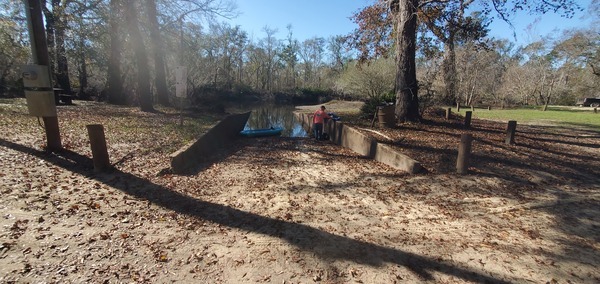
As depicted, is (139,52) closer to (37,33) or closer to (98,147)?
(37,33)

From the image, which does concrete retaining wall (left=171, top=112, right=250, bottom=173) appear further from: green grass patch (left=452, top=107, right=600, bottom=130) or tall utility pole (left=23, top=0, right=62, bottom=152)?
green grass patch (left=452, top=107, right=600, bottom=130)

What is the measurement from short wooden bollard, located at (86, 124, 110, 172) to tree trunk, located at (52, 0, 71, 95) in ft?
41.3

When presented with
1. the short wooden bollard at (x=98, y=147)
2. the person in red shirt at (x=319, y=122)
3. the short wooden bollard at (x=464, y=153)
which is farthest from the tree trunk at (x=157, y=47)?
the short wooden bollard at (x=464, y=153)

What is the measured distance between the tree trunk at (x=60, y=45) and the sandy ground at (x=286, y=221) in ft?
34.4

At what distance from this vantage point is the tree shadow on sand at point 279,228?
3859 mm

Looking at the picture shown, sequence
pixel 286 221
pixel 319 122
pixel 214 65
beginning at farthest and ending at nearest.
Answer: pixel 214 65
pixel 319 122
pixel 286 221

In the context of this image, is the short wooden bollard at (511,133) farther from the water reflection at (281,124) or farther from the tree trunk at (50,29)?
the tree trunk at (50,29)

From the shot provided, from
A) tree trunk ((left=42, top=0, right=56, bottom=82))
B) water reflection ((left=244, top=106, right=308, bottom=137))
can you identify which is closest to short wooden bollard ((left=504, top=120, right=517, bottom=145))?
water reflection ((left=244, top=106, right=308, bottom=137))

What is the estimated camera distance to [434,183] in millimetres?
7109

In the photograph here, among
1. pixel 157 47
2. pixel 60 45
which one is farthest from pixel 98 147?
pixel 60 45

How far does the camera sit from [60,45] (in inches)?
779

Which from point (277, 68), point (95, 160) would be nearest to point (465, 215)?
point (95, 160)

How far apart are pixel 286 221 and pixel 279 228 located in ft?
0.87

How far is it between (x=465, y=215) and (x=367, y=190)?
1975 millimetres
